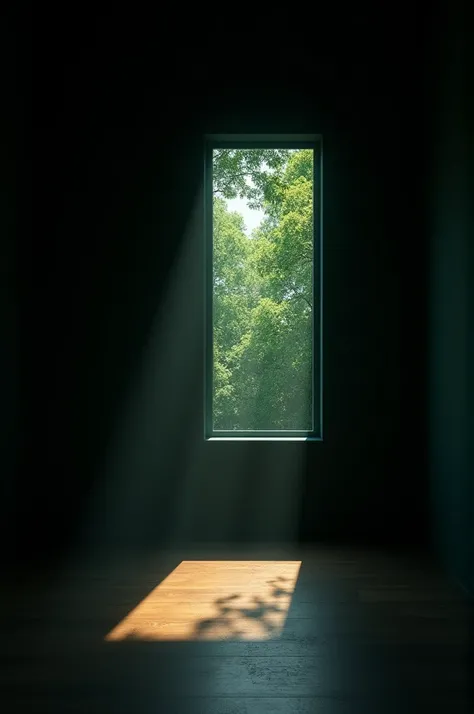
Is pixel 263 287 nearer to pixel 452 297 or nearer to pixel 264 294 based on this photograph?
pixel 264 294

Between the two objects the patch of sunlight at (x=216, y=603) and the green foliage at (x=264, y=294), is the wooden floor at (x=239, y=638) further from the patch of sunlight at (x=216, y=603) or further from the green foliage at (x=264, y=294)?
the green foliage at (x=264, y=294)

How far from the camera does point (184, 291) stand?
438 centimetres

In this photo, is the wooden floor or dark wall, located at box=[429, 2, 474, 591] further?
dark wall, located at box=[429, 2, 474, 591]

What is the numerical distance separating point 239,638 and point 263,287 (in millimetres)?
2306

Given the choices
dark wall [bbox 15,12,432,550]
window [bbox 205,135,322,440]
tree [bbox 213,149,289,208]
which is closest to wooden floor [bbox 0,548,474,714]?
dark wall [bbox 15,12,432,550]

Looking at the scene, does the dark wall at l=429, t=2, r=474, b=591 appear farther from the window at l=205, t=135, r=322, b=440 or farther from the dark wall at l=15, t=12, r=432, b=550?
the window at l=205, t=135, r=322, b=440

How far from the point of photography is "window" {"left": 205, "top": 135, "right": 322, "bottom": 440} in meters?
4.41

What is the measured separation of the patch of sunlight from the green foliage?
1023 millimetres

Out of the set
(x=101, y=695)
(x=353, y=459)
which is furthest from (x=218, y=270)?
(x=101, y=695)

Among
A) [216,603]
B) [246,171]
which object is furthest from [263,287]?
[216,603]

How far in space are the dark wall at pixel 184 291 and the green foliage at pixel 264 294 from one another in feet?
0.55

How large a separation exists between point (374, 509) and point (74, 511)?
1.89 meters

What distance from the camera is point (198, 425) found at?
14.3 feet

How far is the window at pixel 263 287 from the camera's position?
4414mm
